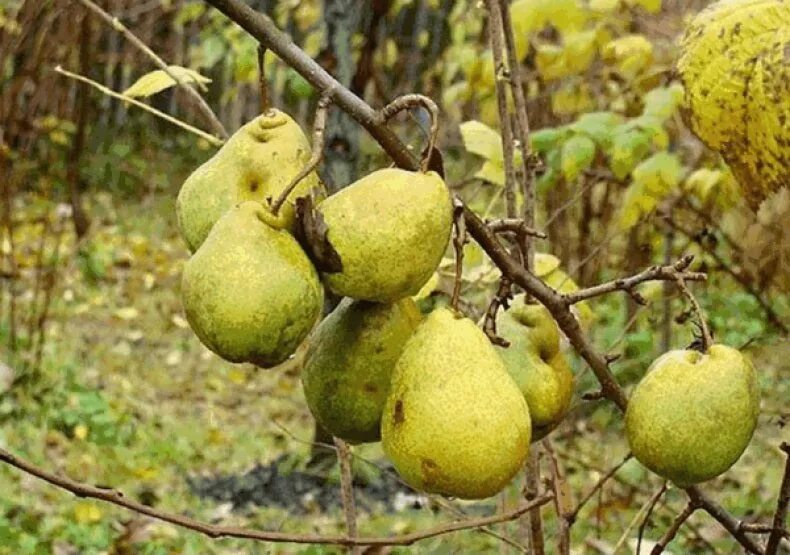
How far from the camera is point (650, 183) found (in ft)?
9.83

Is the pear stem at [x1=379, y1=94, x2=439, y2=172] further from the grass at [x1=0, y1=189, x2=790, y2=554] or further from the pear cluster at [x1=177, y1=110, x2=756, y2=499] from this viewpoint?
the grass at [x1=0, y1=189, x2=790, y2=554]

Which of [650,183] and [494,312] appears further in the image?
[650,183]

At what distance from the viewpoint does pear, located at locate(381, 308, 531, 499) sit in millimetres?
872

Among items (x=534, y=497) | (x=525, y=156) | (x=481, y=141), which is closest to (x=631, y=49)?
(x=481, y=141)

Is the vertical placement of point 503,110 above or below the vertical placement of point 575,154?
above

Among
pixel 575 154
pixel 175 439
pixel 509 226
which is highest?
pixel 509 226

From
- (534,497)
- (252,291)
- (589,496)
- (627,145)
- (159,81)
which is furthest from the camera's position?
(627,145)

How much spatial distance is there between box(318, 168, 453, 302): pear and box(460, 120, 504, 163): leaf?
130 centimetres

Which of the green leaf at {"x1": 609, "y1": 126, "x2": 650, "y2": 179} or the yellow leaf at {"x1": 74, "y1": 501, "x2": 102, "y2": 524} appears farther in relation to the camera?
the yellow leaf at {"x1": 74, "y1": 501, "x2": 102, "y2": 524}

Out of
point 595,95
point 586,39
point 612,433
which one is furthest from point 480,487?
point 612,433

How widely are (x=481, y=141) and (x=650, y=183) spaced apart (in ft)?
2.97

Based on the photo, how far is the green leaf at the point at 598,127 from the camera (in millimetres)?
2824

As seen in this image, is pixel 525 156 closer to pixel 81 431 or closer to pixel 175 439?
pixel 81 431

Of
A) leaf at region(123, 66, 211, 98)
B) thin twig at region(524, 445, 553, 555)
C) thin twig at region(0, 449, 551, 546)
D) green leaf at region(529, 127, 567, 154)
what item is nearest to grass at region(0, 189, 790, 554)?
thin twig at region(524, 445, 553, 555)
